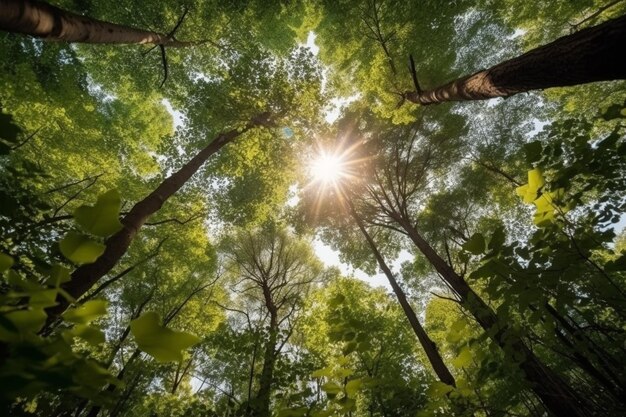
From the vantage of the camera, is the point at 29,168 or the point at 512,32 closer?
the point at 29,168

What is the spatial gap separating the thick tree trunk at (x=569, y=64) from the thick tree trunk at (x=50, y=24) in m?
4.27

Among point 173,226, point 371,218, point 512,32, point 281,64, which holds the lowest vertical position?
point 173,226

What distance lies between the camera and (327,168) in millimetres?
11234

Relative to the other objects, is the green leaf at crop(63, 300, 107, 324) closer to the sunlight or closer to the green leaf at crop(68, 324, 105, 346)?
the green leaf at crop(68, 324, 105, 346)

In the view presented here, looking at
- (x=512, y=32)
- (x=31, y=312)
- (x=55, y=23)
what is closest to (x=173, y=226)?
(x=55, y=23)

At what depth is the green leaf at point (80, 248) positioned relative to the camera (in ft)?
2.03

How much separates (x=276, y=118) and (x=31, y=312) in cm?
887

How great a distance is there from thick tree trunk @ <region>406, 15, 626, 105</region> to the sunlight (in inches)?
295

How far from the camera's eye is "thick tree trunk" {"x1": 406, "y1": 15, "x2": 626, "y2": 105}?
1832 mm

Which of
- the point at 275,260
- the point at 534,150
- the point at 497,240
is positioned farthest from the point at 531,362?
the point at 275,260

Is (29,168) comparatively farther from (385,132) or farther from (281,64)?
(385,132)

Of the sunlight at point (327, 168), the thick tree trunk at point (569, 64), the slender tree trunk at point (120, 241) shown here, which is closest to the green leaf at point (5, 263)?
the slender tree trunk at point (120, 241)

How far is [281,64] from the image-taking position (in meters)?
9.06

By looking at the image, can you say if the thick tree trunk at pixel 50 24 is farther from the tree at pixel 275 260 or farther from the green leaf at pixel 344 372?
the tree at pixel 275 260
